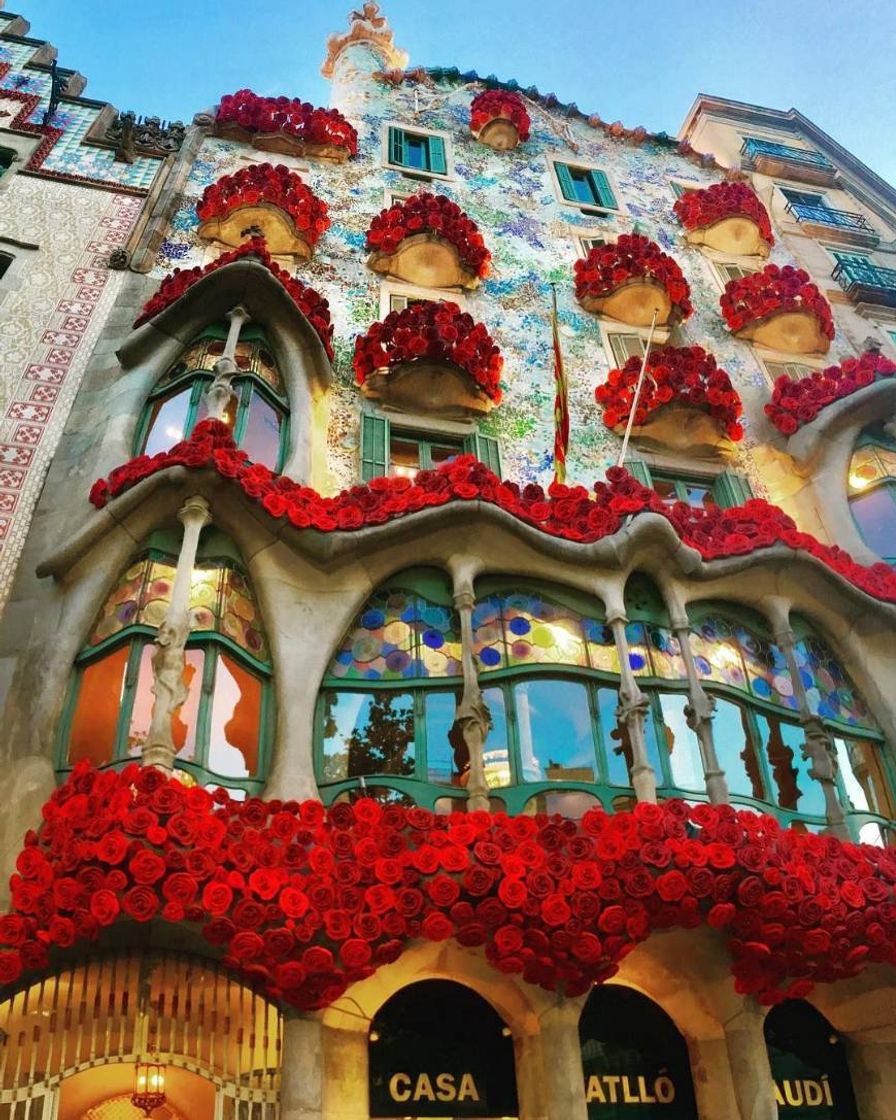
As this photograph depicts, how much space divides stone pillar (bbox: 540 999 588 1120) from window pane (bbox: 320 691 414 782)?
9.65ft

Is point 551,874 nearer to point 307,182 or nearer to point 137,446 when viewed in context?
point 137,446

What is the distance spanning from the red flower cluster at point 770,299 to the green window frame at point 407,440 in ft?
24.3

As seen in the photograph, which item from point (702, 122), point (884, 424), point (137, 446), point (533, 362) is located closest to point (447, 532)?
point (137, 446)

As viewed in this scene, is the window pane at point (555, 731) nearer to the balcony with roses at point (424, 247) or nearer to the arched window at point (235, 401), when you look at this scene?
the arched window at point (235, 401)

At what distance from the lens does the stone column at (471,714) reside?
9.74 metres

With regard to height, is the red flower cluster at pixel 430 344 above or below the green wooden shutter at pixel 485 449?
above

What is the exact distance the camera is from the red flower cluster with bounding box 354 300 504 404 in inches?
579

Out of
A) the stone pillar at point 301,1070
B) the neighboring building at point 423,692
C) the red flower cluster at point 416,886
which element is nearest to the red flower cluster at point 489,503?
the neighboring building at point 423,692

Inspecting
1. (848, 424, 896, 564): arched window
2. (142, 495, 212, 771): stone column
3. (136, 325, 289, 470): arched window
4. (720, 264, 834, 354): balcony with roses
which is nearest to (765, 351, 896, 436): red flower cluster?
(848, 424, 896, 564): arched window

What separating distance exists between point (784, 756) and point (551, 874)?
15.5 ft

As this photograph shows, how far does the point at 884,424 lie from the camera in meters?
16.4

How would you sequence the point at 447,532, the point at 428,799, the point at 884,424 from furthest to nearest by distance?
the point at 884,424, the point at 447,532, the point at 428,799

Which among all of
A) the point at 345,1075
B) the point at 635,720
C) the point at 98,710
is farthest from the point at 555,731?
the point at 98,710

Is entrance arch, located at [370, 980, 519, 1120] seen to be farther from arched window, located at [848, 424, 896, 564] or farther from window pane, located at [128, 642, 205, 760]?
arched window, located at [848, 424, 896, 564]
